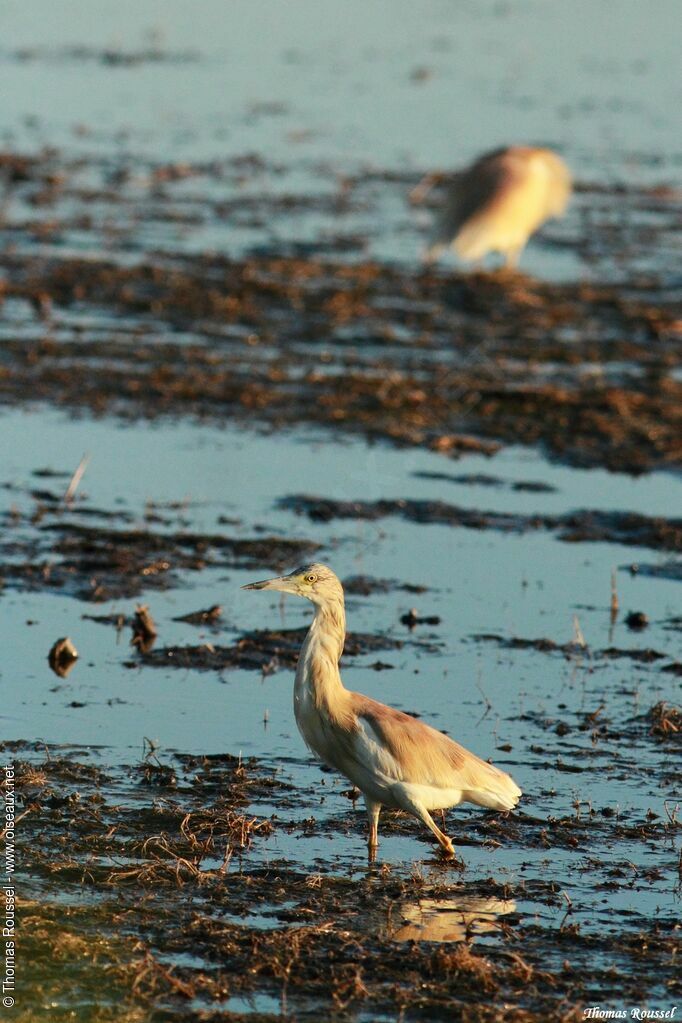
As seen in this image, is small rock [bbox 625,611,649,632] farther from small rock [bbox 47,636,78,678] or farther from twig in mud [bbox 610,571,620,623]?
small rock [bbox 47,636,78,678]

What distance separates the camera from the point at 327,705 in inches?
240

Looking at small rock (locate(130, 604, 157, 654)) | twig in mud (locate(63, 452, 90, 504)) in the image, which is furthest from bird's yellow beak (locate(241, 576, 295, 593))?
twig in mud (locate(63, 452, 90, 504))

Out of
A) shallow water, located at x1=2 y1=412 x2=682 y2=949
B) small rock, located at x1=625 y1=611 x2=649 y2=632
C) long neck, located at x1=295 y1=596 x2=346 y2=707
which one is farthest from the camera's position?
small rock, located at x1=625 y1=611 x2=649 y2=632

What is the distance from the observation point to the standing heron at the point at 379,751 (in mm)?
5965

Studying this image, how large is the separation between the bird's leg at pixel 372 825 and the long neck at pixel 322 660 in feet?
1.23

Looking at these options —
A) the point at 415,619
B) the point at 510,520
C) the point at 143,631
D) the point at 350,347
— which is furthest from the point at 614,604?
the point at 350,347

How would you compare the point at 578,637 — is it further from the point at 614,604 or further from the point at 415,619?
the point at 415,619

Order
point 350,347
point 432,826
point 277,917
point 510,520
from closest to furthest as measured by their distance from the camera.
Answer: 1. point 277,917
2. point 432,826
3. point 510,520
4. point 350,347

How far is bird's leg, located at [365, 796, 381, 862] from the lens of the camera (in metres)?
6.04

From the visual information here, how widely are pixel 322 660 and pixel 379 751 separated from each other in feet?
1.25

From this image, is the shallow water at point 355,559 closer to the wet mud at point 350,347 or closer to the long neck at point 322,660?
the wet mud at point 350,347

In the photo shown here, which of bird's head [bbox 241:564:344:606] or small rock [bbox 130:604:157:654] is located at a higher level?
bird's head [bbox 241:564:344:606]

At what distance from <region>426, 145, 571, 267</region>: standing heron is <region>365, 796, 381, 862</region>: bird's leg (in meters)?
10.9

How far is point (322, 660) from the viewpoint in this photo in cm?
617
